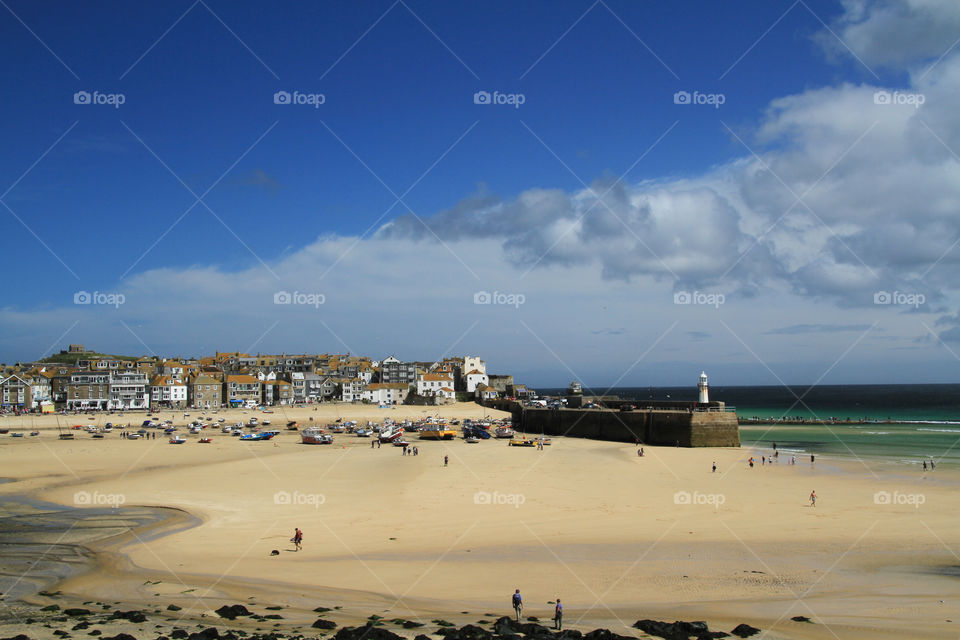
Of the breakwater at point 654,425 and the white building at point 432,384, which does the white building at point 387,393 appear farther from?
the breakwater at point 654,425

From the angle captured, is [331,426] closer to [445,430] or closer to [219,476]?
[445,430]

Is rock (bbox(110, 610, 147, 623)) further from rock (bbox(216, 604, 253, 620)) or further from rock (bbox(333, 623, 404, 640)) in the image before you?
rock (bbox(333, 623, 404, 640))

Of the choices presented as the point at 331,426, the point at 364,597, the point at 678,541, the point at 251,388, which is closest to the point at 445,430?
the point at 331,426

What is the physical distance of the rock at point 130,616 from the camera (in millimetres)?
13367

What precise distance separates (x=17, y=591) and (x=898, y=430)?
71.3 metres

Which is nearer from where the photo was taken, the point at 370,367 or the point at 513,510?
the point at 513,510

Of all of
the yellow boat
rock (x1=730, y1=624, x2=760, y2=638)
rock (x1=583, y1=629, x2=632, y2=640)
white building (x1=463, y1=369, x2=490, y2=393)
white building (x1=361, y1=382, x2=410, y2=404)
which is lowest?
rock (x1=730, y1=624, x2=760, y2=638)

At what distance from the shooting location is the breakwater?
46719 millimetres

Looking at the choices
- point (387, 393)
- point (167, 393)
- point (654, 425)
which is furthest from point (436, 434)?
point (167, 393)

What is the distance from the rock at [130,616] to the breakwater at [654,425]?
130ft

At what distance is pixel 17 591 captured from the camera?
15445 mm

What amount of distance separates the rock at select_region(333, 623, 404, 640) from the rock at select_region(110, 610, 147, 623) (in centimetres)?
426

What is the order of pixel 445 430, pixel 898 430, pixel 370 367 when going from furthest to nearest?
1. pixel 370 367
2. pixel 898 430
3. pixel 445 430

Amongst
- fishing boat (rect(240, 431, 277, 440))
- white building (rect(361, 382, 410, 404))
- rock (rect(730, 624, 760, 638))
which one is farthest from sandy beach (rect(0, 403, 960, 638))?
white building (rect(361, 382, 410, 404))
